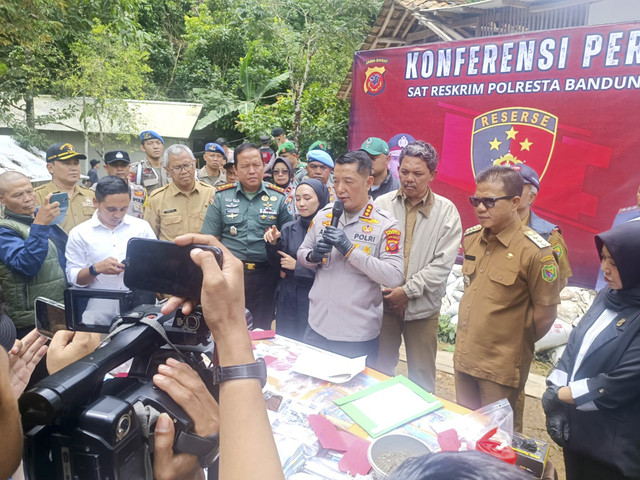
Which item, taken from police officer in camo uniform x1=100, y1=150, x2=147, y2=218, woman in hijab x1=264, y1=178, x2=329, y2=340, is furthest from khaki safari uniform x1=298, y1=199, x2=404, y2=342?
police officer in camo uniform x1=100, y1=150, x2=147, y2=218

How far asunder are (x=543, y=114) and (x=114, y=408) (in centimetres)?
497

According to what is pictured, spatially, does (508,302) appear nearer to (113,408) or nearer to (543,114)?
(113,408)

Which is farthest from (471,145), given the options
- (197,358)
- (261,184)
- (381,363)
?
(197,358)

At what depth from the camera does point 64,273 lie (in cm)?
310

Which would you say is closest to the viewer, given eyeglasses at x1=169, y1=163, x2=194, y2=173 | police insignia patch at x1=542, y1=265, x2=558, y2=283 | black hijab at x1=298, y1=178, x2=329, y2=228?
police insignia patch at x1=542, y1=265, x2=558, y2=283

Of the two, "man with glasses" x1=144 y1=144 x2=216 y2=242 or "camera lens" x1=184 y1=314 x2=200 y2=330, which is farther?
"man with glasses" x1=144 y1=144 x2=216 y2=242

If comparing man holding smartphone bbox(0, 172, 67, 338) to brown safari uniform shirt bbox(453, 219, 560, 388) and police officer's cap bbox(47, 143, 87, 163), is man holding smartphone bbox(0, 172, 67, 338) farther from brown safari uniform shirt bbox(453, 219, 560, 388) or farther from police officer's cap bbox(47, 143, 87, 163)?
brown safari uniform shirt bbox(453, 219, 560, 388)

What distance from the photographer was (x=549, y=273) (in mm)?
2311

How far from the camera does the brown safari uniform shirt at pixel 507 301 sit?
2.34 meters

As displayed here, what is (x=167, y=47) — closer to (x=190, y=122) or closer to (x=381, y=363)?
(x=190, y=122)

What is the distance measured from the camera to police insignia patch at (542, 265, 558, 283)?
2.31 m

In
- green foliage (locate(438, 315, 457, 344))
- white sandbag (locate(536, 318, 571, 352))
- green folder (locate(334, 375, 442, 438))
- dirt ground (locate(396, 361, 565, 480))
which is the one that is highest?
green folder (locate(334, 375, 442, 438))

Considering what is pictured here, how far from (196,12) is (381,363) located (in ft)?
56.1

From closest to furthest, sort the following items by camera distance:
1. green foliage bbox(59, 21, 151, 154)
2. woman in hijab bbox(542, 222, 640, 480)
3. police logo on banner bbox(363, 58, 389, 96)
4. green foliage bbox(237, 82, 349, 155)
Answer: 1. woman in hijab bbox(542, 222, 640, 480)
2. police logo on banner bbox(363, 58, 389, 96)
3. green foliage bbox(59, 21, 151, 154)
4. green foliage bbox(237, 82, 349, 155)
